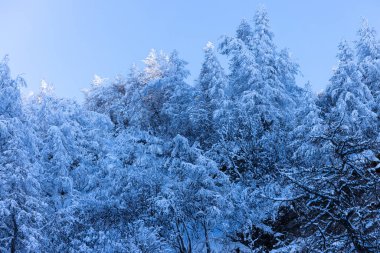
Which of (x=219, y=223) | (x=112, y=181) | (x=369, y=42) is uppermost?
(x=369, y=42)

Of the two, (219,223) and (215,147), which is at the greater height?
(215,147)

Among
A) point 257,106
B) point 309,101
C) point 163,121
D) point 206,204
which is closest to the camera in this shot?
point 206,204

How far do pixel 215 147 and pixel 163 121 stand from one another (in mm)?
6732

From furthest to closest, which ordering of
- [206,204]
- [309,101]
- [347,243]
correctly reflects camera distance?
[309,101] → [206,204] → [347,243]

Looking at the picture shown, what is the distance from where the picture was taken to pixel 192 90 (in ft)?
81.7

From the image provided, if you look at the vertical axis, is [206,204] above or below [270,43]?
below

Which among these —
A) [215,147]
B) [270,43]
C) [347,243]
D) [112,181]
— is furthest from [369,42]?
[347,243]

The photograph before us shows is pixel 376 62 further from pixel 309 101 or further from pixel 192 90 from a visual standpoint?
pixel 192 90

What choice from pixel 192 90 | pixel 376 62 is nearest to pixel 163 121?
pixel 192 90

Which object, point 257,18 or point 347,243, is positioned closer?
point 347,243

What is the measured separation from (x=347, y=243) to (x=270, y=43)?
2339 cm

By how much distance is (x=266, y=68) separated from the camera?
936 inches

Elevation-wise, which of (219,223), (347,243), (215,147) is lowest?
(347,243)

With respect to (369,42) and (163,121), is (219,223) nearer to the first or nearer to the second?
(163,121)
